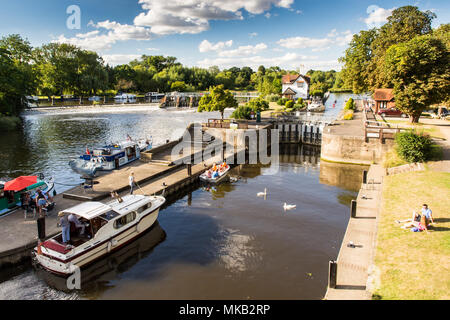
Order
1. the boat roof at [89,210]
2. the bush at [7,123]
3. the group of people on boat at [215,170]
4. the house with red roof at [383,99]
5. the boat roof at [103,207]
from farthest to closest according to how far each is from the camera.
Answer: the bush at [7,123]
the house with red roof at [383,99]
the group of people on boat at [215,170]
the boat roof at [103,207]
the boat roof at [89,210]

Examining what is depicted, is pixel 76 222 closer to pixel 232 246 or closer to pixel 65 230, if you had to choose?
pixel 65 230

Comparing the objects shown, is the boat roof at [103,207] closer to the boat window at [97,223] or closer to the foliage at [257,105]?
the boat window at [97,223]

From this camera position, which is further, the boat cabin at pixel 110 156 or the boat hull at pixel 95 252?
the boat cabin at pixel 110 156

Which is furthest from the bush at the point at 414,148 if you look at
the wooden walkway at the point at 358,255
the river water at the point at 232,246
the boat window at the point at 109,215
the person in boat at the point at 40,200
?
the person in boat at the point at 40,200

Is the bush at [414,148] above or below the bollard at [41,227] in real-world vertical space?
above

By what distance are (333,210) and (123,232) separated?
1544 cm

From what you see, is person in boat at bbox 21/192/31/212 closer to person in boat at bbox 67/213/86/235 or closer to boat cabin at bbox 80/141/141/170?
person in boat at bbox 67/213/86/235

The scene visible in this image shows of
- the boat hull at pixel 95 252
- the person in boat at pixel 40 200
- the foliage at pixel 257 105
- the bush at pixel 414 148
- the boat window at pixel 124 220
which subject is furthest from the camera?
the foliage at pixel 257 105

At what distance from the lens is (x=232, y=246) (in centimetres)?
1869

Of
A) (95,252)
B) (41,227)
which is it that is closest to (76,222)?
(41,227)

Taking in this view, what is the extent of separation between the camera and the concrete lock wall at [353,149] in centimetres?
3591

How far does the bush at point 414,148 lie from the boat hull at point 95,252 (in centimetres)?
2365

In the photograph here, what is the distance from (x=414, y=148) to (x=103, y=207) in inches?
1072

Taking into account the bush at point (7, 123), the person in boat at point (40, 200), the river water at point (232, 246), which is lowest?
the river water at point (232, 246)
